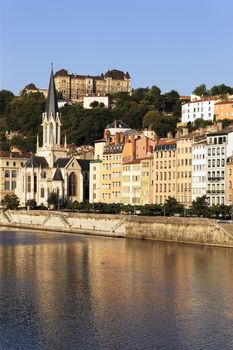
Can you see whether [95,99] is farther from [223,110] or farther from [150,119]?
[223,110]

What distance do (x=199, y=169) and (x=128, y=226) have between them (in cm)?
1073

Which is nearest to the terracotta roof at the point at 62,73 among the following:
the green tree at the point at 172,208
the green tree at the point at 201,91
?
the green tree at the point at 201,91

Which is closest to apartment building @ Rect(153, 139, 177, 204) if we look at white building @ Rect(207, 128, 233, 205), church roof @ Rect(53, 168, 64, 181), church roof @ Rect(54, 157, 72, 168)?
white building @ Rect(207, 128, 233, 205)

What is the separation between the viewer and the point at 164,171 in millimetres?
Result: 80062

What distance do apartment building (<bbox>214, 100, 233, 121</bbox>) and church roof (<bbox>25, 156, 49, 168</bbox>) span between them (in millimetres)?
23818

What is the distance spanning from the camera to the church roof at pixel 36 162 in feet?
333

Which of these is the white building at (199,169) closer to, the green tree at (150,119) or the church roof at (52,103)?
the church roof at (52,103)

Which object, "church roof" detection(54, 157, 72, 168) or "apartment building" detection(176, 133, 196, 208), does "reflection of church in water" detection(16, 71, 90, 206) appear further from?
"apartment building" detection(176, 133, 196, 208)

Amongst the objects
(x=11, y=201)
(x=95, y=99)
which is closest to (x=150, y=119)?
(x=95, y=99)

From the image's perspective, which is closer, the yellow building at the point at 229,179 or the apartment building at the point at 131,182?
the yellow building at the point at 229,179

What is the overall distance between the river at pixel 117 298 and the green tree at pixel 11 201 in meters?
36.5

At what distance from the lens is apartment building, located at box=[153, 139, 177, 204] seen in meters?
79.0

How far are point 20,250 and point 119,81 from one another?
4924 inches

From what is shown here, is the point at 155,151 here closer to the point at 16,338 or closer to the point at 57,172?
the point at 57,172
